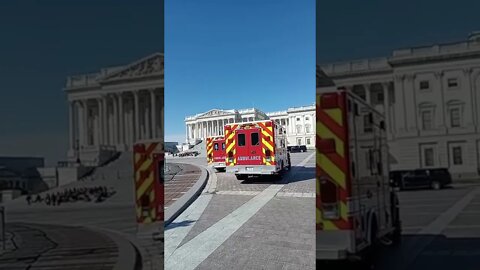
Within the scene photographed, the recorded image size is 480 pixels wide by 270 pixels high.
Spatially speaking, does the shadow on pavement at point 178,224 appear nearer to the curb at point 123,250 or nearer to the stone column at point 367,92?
the curb at point 123,250

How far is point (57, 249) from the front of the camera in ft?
5.65

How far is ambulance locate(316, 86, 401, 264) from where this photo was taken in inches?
62.9

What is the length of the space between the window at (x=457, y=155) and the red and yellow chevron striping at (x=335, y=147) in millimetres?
461

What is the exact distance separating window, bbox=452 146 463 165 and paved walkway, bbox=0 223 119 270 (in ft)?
4.89

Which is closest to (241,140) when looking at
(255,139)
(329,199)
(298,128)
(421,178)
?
(255,139)

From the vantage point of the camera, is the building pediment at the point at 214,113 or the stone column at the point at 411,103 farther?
the building pediment at the point at 214,113

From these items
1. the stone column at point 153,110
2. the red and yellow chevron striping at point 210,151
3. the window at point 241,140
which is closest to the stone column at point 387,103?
the window at point 241,140

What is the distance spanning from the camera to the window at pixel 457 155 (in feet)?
5.40

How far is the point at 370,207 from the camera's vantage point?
1720 millimetres

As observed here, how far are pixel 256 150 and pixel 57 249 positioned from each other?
108cm

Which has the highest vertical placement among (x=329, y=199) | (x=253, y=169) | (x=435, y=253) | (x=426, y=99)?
(x=426, y=99)

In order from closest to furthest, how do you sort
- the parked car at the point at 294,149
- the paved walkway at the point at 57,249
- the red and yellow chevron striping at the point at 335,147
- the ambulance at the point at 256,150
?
the red and yellow chevron striping at the point at 335,147
the paved walkway at the point at 57,249
the parked car at the point at 294,149
the ambulance at the point at 256,150

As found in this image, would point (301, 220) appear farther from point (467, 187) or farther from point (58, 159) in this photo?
point (58, 159)

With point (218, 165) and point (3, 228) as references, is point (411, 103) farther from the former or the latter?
point (3, 228)
